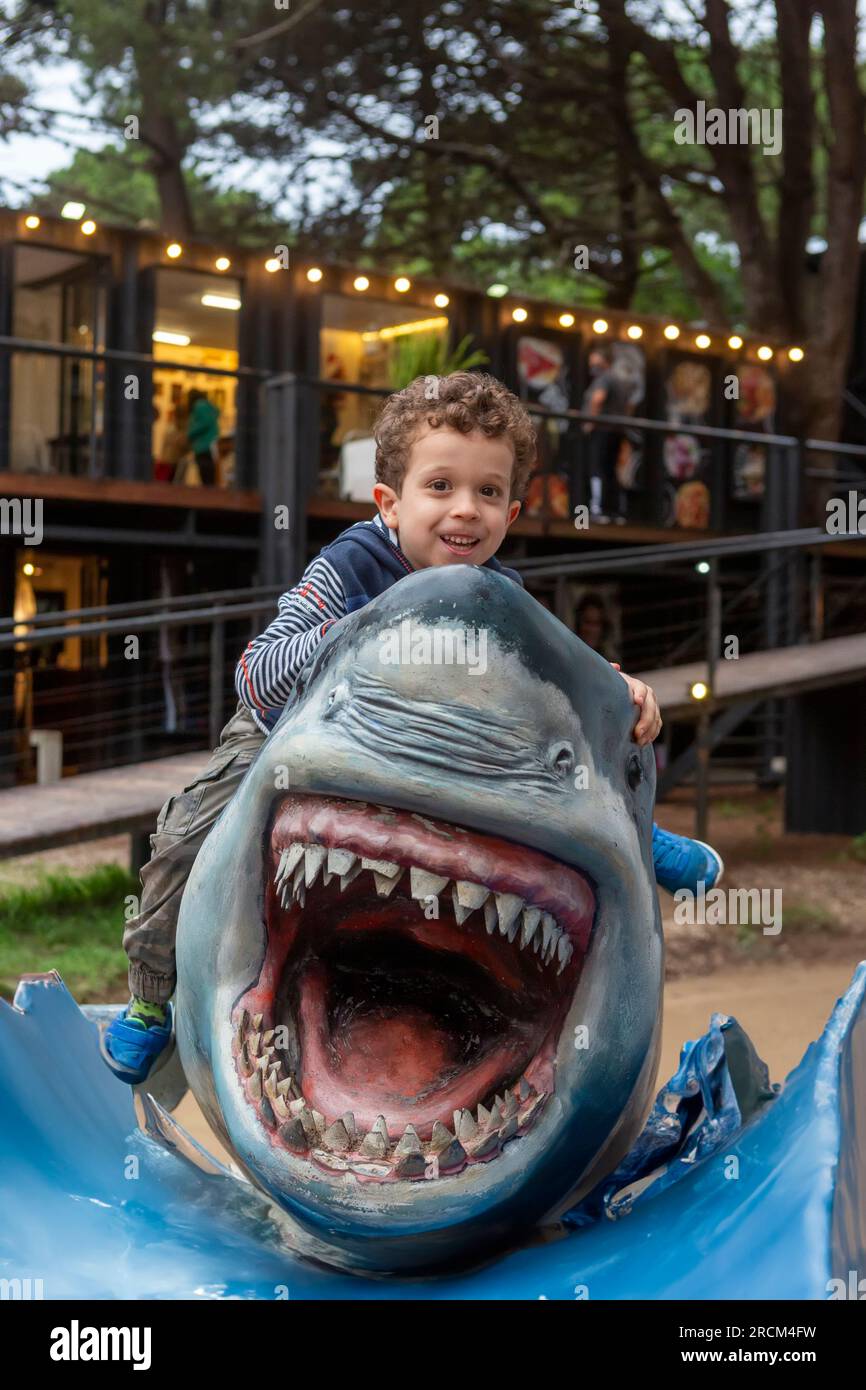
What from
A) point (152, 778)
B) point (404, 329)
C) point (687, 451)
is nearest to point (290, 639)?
point (152, 778)

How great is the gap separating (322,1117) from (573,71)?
47.2 ft

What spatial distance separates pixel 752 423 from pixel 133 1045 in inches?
604

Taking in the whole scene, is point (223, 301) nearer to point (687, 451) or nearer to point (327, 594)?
point (687, 451)

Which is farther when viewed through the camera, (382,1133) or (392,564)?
(392,564)

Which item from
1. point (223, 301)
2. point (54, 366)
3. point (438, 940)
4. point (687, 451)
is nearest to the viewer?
point (438, 940)

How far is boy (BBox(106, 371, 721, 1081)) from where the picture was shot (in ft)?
6.93

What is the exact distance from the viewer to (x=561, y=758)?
5.73 feet

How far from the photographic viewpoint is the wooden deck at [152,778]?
24.6 ft

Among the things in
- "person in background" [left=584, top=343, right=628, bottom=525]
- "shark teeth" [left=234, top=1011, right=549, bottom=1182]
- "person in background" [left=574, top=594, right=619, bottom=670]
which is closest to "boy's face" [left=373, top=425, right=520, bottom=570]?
"shark teeth" [left=234, top=1011, right=549, bottom=1182]

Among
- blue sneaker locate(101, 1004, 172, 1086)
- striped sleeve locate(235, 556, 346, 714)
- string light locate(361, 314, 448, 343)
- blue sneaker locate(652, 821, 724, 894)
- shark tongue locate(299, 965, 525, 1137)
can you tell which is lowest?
blue sneaker locate(101, 1004, 172, 1086)

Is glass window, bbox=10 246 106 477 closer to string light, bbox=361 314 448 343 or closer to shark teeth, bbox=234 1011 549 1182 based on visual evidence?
string light, bbox=361 314 448 343

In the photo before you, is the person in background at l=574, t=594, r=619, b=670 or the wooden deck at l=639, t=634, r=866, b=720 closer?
the wooden deck at l=639, t=634, r=866, b=720

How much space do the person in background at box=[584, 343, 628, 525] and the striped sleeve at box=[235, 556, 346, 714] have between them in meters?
12.1

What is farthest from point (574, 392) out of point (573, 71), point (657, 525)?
point (573, 71)
